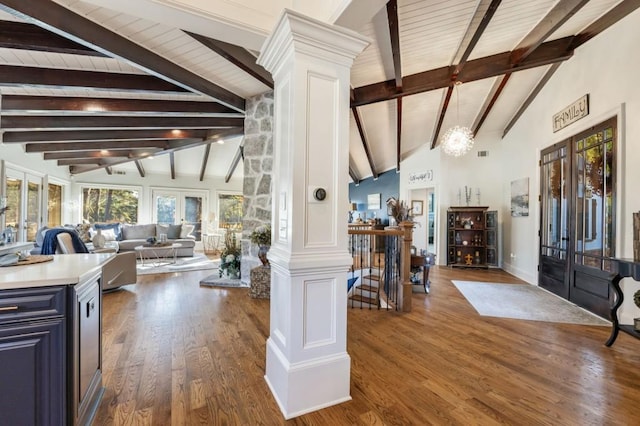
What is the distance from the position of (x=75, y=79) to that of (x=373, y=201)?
897cm

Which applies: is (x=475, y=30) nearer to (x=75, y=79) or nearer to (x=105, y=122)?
(x=75, y=79)

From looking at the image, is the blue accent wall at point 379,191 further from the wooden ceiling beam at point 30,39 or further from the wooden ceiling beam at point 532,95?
the wooden ceiling beam at point 30,39

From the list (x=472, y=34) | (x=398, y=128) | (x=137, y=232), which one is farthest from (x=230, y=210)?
(x=472, y=34)

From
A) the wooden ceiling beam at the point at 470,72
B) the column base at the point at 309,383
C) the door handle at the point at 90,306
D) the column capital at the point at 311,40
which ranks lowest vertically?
the column base at the point at 309,383

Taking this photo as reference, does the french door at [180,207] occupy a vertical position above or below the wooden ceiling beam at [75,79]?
below

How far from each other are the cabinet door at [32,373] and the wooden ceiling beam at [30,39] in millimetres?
2642

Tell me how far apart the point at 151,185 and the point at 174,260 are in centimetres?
347

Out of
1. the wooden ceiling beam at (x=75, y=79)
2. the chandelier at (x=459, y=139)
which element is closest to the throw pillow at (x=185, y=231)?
the wooden ceiling beam at (x=75, y=79)

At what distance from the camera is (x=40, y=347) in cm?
132

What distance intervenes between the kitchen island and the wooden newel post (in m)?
3.25

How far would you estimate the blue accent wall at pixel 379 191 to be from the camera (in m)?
9.68

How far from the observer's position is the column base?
1.76 m

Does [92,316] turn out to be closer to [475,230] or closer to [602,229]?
[602,229]

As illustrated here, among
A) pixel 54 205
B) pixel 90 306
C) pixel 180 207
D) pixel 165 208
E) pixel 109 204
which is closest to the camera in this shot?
pixel 90 306
